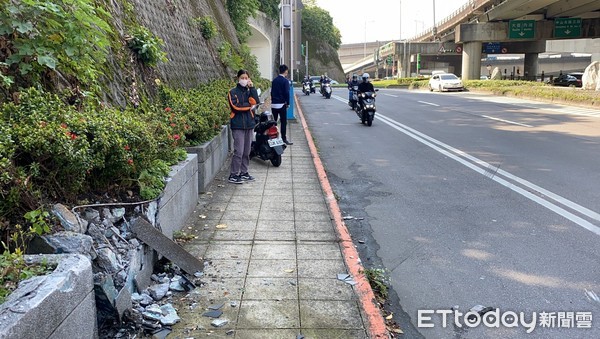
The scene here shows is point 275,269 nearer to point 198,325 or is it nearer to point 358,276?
point 358,276

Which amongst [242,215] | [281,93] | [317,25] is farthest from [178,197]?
[317,25]

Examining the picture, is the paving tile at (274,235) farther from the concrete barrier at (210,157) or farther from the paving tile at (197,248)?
the concrete barrier at (210,157)

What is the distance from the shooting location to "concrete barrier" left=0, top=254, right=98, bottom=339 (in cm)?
232

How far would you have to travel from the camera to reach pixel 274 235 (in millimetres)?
5715

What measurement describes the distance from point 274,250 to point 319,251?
1.61ft

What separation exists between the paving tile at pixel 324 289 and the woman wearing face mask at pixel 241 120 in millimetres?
4099

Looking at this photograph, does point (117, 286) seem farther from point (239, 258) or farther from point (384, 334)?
point (384, 334)

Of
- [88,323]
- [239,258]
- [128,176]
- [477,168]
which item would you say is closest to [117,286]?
[88,323]

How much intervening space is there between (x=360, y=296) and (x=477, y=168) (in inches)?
239

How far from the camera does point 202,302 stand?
403 cm

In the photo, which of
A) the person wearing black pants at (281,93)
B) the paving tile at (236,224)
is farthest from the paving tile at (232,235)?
the person wearing black pants at (281,93)

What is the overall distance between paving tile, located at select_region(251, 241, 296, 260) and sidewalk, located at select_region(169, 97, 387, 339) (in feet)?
0.04

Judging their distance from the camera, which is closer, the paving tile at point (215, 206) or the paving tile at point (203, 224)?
the paving tile at point (203, 224)

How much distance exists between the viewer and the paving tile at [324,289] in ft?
13.6
